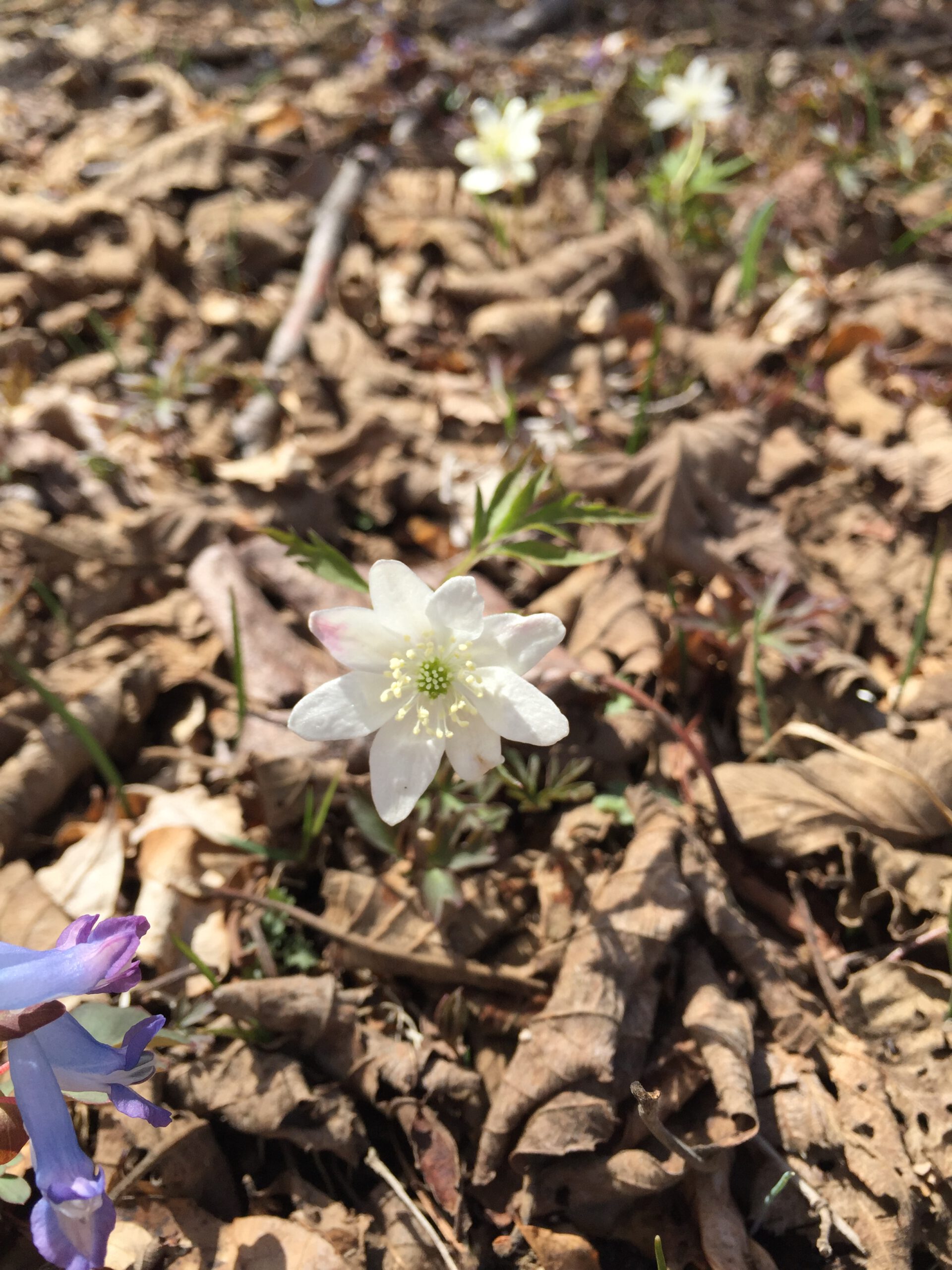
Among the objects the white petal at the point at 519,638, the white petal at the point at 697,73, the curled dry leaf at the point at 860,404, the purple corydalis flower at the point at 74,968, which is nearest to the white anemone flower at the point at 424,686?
the white petal at the point at 519,638

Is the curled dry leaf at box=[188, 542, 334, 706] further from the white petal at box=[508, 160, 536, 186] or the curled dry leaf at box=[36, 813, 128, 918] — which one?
the white petal at box=[508, 160, 536, 186]

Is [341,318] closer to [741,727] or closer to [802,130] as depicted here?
[741,727]

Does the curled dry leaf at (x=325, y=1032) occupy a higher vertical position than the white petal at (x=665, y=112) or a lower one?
lower

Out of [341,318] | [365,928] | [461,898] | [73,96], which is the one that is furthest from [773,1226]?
[73,96]

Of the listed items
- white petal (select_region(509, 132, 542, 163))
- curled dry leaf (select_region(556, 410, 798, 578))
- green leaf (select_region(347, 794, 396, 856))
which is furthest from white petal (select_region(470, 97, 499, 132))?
green leaf (select_region(347, 794, 396, 856))

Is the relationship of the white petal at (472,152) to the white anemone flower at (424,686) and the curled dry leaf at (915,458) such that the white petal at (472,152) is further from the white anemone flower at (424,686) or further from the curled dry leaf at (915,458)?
the white anemone flower at (424,686)

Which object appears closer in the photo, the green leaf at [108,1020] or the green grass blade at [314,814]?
the green leaf at [108,1020]
